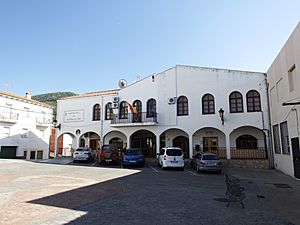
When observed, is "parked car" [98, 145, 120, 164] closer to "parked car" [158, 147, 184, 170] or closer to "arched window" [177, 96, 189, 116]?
"parked car" [158, 147, 184, 170]

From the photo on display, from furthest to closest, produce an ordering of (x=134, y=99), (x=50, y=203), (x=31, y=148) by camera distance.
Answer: (x=31, y=148) < (x=134, y=99) < (x=50, y=203)

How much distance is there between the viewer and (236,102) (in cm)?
1970

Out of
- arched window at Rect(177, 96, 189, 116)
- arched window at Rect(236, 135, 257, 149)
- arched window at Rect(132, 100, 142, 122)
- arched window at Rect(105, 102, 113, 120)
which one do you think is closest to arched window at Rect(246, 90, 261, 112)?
arched window at Rect(236, 135, 257, 149)

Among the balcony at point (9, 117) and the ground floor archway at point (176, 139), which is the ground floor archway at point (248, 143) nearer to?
the ground floor archway at point (176, 139)

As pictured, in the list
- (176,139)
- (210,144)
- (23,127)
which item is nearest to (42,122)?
(23,127)

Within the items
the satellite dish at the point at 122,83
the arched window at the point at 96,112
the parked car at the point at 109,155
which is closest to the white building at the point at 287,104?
the parked car at the point at 109,155

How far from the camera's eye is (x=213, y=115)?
65.7 ft

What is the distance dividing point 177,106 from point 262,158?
27.3 feet

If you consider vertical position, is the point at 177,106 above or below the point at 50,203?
above

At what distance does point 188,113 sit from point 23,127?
22.0 meters

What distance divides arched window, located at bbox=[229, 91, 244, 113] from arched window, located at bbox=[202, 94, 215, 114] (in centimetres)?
150

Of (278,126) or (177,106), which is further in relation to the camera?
(177,106)

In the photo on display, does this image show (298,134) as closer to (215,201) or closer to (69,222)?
(215,201)

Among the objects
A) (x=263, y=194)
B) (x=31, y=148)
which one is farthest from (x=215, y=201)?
(x=31, y=148)
